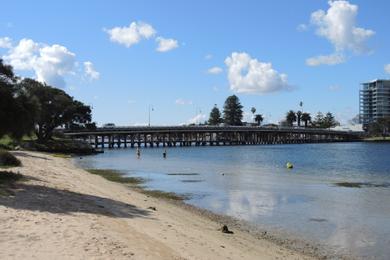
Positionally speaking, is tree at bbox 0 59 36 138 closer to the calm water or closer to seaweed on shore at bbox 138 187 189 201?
seaweed on shore at bbox 138 187 189 201

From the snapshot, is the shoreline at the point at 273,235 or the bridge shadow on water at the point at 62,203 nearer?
the shoreline at the point at 273,235

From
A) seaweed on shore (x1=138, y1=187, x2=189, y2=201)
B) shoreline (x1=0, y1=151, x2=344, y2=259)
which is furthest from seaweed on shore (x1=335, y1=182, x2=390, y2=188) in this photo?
shoreline (x1=0, y1=151, x2=344, y2=259)

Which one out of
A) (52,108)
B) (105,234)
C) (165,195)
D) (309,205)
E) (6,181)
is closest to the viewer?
(105,234)

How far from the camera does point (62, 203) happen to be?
850 inches

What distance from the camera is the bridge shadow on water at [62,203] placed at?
19.7 meters

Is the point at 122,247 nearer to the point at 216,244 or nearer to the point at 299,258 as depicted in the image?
the point at 216,244

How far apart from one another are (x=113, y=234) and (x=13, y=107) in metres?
13.6

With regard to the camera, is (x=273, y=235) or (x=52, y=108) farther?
(x=52, y=108)

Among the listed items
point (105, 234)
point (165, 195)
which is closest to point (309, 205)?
point (165, 195)

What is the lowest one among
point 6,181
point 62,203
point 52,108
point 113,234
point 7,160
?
point 113,234

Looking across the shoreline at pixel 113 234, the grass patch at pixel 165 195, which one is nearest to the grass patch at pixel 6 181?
the shoreline at pixel 113 234

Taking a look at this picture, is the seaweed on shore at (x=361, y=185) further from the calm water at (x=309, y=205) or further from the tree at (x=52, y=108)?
the tree at (x=52, y=108)

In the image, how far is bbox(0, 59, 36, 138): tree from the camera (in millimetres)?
26594

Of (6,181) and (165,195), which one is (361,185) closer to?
(165,195)
